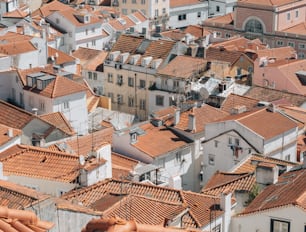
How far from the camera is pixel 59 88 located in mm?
47312

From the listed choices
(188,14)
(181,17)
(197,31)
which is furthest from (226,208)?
(188,14)

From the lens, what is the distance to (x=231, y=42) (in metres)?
67.2

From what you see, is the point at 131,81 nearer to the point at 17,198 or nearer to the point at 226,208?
the point at 226,208

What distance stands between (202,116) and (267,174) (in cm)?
1618

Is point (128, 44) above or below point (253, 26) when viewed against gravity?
above

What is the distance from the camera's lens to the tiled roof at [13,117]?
42.9 metres

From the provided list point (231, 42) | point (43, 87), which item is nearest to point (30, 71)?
point (43, 87)

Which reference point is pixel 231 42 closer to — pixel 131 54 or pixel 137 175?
pixel 131 54

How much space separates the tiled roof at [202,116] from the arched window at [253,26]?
35.8m

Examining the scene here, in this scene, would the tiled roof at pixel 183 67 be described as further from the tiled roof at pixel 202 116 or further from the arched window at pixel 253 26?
the arched window at pixel 253 26

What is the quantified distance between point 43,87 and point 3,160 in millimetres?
13624

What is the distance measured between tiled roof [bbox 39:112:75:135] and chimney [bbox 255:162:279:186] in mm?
16068

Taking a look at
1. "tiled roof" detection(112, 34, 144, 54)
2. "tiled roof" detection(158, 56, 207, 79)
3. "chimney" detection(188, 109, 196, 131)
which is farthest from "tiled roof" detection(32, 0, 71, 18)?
"chimney" detection(188, 109, 196, 131)

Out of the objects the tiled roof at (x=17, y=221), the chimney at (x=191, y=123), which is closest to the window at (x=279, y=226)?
the tiled roof at (x=17, y=221)
